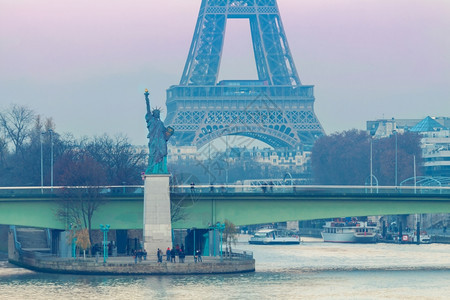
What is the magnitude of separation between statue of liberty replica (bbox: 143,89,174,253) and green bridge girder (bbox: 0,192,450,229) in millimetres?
3201

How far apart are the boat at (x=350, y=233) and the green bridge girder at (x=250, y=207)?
5452 cm

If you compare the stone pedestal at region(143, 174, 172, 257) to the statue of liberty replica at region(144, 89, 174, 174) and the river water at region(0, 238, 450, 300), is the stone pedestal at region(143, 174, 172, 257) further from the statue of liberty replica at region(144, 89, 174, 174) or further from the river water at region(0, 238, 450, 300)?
the river water at region(0, 238, 450, 300)

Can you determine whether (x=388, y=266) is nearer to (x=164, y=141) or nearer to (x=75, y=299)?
(x=164, y=141)

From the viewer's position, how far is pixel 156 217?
89125mm

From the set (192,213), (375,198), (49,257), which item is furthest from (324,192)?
(49,257)

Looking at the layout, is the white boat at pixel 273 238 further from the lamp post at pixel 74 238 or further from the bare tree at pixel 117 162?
the lamp post at pixel 74 238

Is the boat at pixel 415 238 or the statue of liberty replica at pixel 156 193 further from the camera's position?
the boat at pixel 415 238

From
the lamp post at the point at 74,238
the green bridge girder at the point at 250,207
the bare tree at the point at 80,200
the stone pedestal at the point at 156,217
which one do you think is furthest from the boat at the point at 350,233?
the stone pedestal at the point at 156,217

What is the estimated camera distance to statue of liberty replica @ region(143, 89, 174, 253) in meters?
88.9

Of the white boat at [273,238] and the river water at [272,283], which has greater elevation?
the white boat at [273,238]

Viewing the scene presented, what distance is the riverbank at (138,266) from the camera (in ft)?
279

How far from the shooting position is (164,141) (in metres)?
91.0

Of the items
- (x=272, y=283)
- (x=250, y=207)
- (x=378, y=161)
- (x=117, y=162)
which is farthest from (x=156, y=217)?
(x=378, y=161)

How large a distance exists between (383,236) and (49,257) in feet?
230
